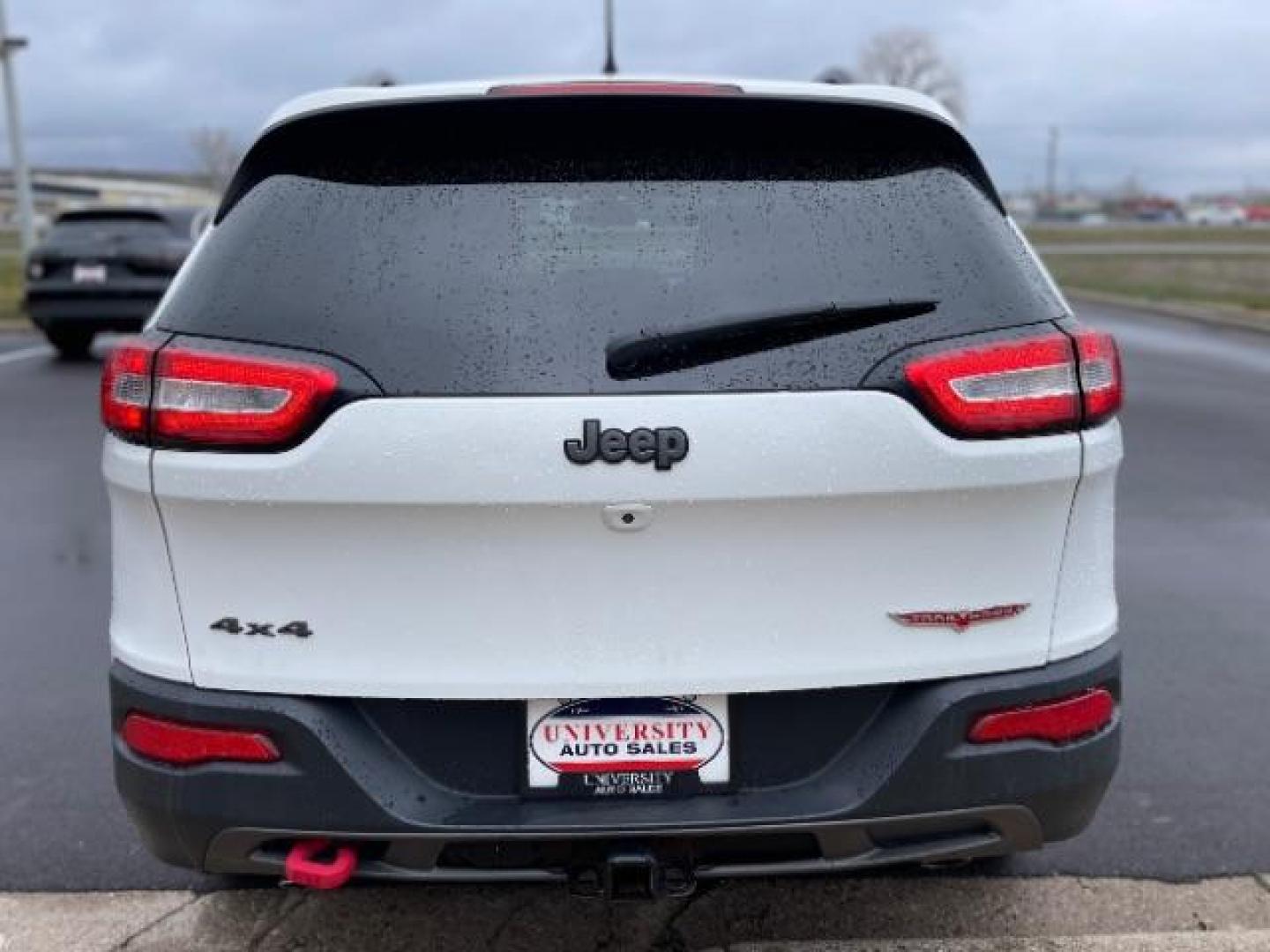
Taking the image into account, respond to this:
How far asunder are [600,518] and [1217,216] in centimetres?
13053

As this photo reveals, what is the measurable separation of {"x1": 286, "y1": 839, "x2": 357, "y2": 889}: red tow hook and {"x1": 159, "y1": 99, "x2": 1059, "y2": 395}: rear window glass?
0.82 m

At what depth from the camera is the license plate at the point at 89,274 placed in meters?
13.9

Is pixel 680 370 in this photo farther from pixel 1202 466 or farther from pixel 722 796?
pixel 1202 466

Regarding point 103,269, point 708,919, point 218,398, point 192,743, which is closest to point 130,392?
point 218,398

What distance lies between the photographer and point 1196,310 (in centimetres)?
1967

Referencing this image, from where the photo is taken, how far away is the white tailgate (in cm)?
227

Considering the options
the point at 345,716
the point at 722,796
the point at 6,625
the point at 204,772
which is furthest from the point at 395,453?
the point at 6,625

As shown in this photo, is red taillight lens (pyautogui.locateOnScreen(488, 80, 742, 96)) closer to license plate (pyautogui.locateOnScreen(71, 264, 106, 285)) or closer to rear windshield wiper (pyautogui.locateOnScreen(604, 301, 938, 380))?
rear windshield wiper (pyautogui.locateOnScreen(604, 301, 938, 380))

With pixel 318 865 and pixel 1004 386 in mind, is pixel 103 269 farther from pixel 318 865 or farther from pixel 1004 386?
pixel 1004 386

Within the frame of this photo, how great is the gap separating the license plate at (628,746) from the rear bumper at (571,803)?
31 millimetres

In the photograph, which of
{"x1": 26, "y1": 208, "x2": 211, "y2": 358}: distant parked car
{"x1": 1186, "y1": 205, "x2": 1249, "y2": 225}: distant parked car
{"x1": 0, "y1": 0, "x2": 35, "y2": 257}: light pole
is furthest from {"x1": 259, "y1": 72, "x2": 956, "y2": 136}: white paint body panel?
{"x1": 1186, "y1": 205, "x2": 1249, "y2": 225}: distant parked car

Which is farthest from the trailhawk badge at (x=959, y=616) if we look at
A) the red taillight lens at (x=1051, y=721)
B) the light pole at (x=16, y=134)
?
the light pole at (x=16, y=134)

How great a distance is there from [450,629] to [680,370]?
59 cm

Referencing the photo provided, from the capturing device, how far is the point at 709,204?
2467 mm
